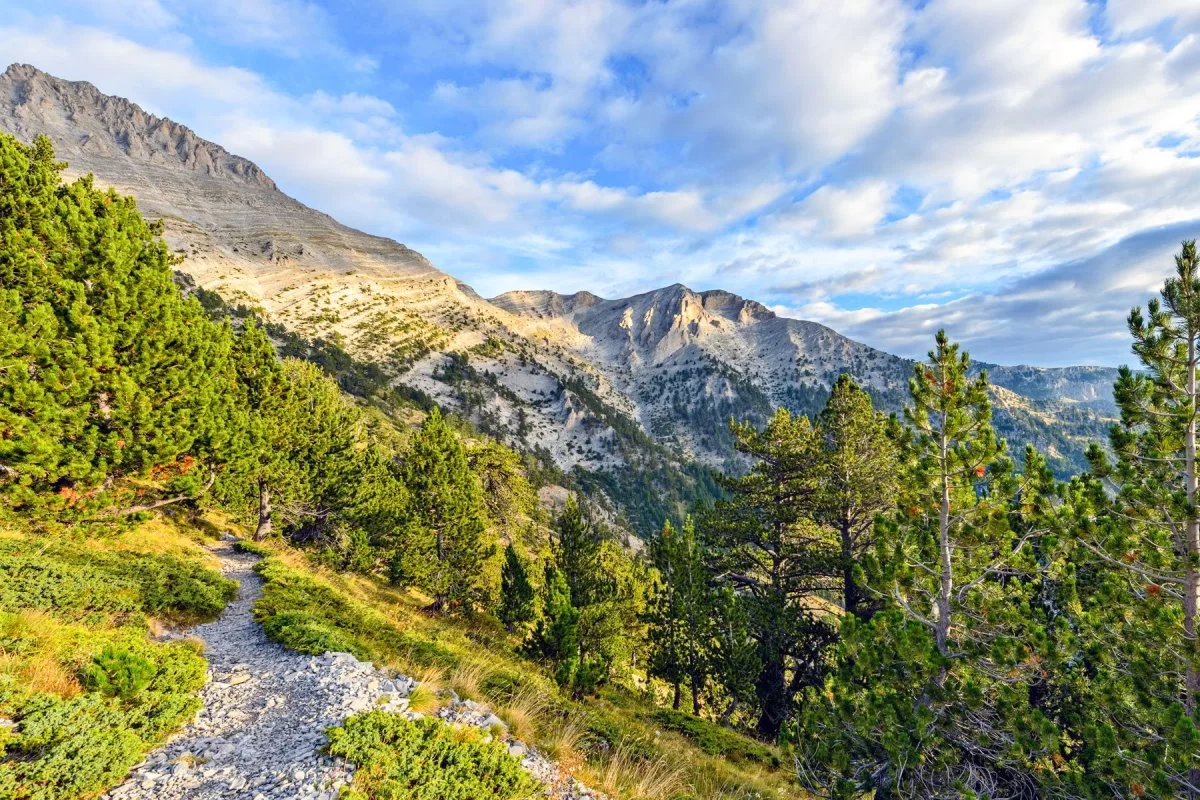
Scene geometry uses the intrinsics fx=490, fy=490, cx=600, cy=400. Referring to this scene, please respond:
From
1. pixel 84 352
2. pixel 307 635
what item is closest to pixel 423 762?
pixel 307 635

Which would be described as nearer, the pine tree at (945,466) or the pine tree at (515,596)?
the pine tree at (945,466)

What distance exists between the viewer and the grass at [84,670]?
5.21m

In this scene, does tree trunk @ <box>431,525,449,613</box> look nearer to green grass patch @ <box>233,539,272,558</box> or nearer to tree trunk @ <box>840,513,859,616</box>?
green grass patch @ <box>233,539,272,558</box>

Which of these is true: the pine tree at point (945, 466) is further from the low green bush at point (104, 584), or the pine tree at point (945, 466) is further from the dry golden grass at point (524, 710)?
the low green bush at point (104, 584)

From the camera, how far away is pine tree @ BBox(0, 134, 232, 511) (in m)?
10.7

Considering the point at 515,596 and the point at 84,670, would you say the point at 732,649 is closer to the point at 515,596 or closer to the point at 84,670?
the point at 515,596

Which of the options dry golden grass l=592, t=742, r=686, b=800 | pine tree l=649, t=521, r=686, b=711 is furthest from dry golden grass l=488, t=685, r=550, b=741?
pine tree l=649, t=521, r=686, b=711

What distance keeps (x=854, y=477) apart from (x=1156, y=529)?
35.6ft

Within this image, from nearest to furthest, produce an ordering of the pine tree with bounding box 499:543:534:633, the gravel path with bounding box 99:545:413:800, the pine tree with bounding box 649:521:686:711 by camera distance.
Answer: the gravel path with bounding box 99:545:413:800 < the pine tree with bounding box 649:521:686:711 < the pine tree with bounding box 499:543:534:633

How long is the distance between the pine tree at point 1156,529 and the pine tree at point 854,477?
968 centimetres

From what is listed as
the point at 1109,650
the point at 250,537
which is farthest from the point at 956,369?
the point at 250,537

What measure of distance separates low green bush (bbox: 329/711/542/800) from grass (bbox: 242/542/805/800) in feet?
1.11

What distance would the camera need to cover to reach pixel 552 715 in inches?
→ 393

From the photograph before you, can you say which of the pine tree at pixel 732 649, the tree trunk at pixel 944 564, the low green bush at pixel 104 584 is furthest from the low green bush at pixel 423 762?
the pine tree at pixel 732 649
